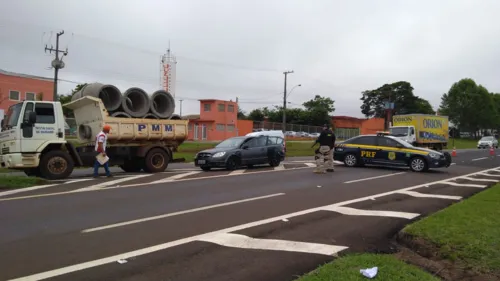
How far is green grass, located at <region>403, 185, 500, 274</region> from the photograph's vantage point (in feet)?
16.5

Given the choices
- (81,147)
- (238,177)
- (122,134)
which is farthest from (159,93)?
(238,177)

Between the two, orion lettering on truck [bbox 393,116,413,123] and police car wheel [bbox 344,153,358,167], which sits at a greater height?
orion lettering on truck [bbox 393,116,413,123]

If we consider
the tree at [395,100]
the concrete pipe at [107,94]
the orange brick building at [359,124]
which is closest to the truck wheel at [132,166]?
the concrete pipe at [107,94]

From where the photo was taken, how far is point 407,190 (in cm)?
1136

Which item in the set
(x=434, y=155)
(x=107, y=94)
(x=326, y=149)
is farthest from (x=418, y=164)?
(x=107, y=94)

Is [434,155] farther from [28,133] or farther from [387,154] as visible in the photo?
[28,133]

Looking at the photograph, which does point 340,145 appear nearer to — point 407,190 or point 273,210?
point 407,190

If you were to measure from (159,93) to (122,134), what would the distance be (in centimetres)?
233

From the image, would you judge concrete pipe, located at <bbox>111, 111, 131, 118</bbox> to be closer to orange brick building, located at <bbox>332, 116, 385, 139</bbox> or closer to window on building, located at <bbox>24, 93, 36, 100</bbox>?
window on building, located at <bbox>24, 93, 36, 100</bbox>

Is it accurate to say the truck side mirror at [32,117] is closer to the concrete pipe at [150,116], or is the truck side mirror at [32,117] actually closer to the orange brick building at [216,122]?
the concrete pipe at [150,116]

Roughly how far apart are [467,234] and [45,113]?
1175cm

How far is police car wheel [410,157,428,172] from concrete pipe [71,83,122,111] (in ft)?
37.8

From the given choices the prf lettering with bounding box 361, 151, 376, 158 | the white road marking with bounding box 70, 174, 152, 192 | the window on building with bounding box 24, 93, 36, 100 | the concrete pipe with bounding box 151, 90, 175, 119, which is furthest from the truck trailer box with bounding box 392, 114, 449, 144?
the window on building with bounding box 24, 93, 36, 100

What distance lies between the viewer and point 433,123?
40.0 metres
